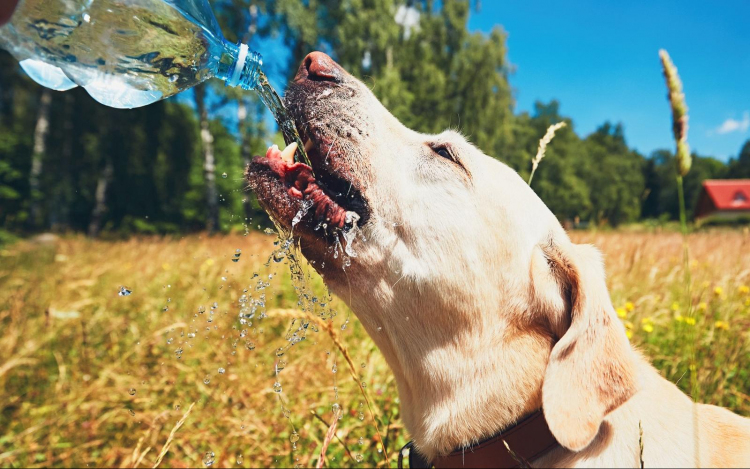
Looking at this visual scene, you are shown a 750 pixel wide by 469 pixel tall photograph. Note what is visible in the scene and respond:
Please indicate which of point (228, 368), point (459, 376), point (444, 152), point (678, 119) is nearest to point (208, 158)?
point (228, 368)

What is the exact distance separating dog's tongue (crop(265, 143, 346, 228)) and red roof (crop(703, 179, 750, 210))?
200 feet

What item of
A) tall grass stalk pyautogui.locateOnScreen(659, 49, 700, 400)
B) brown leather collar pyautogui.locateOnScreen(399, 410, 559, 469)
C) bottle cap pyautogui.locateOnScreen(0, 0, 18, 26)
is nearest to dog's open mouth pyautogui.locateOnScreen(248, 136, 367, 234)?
bottle cap pyautogui.locateOnScreen(0, 0, 18, 26)

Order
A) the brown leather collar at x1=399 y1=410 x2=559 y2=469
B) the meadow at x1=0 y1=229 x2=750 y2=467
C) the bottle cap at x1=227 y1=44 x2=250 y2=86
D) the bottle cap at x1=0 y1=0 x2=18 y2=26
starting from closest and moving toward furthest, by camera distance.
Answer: the bottle cap at x1=0 y1=0 x2=18 y2=26 < the brown leather collar at x1=399 y1=410 x2=559 y2=469 < the bottle cap at x1=227 y1=44 x2=250 y2=86 < the meadow at x1=0 y1=229 x2=750 y2=467

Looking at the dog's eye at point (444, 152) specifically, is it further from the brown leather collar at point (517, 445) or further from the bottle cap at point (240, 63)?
the brown leather collar at point (517, 445)

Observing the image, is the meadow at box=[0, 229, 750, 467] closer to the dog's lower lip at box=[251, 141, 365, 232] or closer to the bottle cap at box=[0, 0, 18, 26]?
the dog's lower lip at box=[251, 141, 365, 232]

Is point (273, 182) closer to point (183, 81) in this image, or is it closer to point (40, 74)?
point (183, 81)

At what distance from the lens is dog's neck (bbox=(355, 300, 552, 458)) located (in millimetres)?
1910

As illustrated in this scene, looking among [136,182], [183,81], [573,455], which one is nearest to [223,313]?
[183,81]

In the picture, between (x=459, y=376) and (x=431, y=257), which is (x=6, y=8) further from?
(x=459, y=376)

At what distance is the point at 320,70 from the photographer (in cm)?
222

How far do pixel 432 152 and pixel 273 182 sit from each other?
879 mm

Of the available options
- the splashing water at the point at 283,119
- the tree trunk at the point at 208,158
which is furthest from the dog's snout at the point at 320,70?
the tree trunk at the point at 208,158

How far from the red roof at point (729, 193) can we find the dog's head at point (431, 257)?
6043 centimetres

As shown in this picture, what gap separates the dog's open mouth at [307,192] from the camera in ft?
6.54
